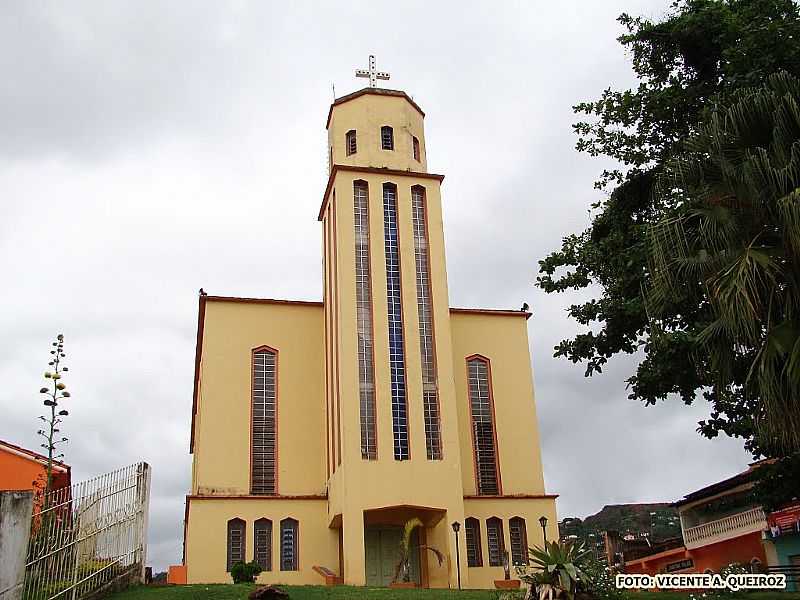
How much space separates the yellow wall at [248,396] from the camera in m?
25.5

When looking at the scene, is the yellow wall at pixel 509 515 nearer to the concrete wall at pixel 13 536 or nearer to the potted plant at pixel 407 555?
the potted plant at pixel 407 555

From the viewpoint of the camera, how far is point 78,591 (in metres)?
12.9

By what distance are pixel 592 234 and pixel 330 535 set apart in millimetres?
13943

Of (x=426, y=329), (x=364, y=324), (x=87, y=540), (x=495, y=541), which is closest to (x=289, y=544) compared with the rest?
(x=495, y=541)

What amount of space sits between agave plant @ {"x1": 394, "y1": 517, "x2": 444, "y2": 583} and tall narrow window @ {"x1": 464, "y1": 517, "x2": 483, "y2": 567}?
66.2 inches

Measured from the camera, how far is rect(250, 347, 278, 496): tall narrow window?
2567cm

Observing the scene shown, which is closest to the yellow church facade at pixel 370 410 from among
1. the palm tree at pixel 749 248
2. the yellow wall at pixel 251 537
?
the yellow wall at pixel 251 537

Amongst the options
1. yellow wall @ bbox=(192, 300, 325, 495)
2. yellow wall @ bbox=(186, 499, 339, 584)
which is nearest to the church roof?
yellow wall @ bbox=(192, 300, 325, 495)

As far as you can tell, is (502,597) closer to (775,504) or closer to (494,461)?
(775,504)

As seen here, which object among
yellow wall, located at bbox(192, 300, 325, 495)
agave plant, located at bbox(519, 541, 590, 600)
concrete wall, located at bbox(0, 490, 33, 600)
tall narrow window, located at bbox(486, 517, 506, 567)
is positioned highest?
yellow wall, located at bbox(192, 300, 325, 495)

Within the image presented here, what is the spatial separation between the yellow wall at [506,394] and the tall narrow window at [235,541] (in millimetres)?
7322

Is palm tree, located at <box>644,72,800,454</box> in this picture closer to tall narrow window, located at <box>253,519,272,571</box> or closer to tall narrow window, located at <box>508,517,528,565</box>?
tall narrow window, located at <box>508,517,528,565</box>

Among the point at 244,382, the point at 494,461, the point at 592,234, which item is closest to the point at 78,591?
the point at 592,234

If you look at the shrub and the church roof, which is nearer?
the shrub
